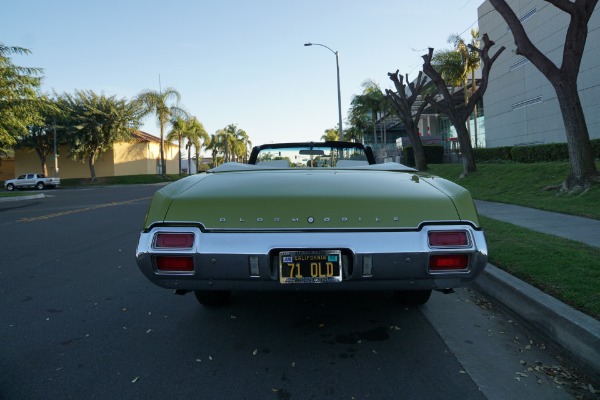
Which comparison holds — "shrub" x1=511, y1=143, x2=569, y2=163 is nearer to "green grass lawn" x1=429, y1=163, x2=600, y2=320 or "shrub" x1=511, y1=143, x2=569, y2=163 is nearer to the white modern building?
the white modern building

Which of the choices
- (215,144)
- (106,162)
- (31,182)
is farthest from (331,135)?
(31,182)

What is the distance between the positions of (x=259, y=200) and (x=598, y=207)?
28.1 feet

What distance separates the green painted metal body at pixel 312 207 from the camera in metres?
2.75

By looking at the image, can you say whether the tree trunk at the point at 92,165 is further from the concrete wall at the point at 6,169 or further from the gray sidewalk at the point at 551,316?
the gray sidewalk at the point at 551,316

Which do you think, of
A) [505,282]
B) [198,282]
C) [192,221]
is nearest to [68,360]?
[198,282]

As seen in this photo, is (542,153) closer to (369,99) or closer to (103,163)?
(369,99)

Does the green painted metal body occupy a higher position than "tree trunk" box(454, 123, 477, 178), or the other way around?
"tree trunk" box(454, 123, 477, 178)

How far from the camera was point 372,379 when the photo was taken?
107 inches

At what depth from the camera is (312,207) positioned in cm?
279

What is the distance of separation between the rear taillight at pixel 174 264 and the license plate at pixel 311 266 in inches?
22.7

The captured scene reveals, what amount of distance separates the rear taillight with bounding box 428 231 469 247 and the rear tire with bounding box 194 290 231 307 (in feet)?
6.66

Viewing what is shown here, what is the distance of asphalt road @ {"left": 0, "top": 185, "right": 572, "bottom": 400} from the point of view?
2.63 metres

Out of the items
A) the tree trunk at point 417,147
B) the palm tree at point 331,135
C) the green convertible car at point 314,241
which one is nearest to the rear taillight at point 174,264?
the green convertible car at point 314,241

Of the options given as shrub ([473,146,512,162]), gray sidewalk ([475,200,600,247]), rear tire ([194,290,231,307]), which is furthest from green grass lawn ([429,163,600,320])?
shrub ([473,146,512,162])
